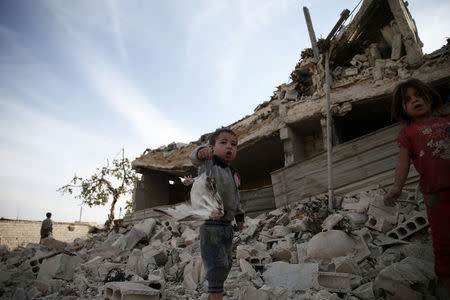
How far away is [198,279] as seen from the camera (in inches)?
133

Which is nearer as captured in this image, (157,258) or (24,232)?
(157,258)

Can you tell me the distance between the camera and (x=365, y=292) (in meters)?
2.19

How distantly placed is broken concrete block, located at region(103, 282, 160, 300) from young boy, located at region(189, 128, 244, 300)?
3.19 feet

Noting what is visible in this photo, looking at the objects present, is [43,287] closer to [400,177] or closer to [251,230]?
[251,230]

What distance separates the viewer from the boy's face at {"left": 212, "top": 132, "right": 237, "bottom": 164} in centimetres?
202

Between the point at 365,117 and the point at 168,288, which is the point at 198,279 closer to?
the point at 168,288

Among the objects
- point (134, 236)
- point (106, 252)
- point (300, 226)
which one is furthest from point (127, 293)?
point (134, 236)

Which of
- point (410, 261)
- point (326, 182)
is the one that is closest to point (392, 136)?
point (326, 182)

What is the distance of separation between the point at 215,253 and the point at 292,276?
1.51 m

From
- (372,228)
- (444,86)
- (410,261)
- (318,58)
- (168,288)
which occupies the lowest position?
(168,288)

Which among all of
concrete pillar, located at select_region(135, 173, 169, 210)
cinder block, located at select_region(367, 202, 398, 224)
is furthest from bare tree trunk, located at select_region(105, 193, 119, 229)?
cinder block, located at select_region(367, 202, 398, 224)

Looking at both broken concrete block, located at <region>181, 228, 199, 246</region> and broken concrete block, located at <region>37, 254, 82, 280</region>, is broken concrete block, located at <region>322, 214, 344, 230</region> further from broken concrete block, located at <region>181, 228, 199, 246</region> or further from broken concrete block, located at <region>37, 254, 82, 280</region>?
broken concrete block, located at <region>37, 254, 82, 280</region>

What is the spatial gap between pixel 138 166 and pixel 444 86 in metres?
11.8

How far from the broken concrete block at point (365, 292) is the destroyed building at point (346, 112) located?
352 cm
